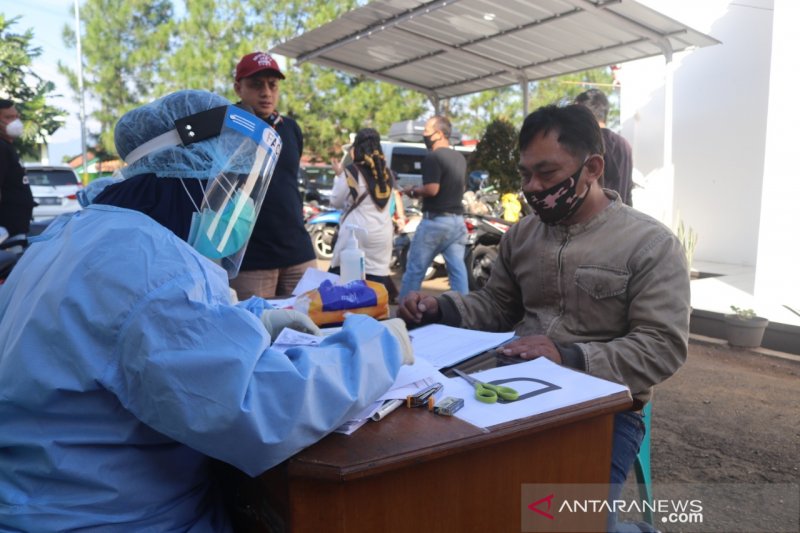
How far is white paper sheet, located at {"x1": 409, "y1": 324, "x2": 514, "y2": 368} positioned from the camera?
159cm

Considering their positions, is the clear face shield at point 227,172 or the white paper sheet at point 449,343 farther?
the white paper sheet at point 449,343

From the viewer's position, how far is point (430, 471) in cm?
112

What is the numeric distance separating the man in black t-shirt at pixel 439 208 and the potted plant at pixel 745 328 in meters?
2.19

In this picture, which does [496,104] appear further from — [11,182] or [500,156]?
[11,182]

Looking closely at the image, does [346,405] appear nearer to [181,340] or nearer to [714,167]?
[181,340]

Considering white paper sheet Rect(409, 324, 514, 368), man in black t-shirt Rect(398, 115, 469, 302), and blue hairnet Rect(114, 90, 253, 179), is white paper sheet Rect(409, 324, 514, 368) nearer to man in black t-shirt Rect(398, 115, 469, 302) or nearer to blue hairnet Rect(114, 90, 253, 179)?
blue hairnet Rect(114, 90, 253, 179)

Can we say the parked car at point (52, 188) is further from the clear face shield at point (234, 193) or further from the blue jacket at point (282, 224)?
the clear face shield at point (234, 193)

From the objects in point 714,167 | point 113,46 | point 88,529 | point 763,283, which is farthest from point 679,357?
point 113,46

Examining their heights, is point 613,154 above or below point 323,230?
above

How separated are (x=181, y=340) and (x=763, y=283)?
19.4ft

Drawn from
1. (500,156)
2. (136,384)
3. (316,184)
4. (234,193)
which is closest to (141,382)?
(136,384)

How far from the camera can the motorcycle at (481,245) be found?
22.4 feet

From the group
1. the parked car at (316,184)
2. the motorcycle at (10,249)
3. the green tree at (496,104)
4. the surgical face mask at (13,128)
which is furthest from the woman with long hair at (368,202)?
the green tree at (496,104)

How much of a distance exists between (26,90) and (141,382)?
17.7m
